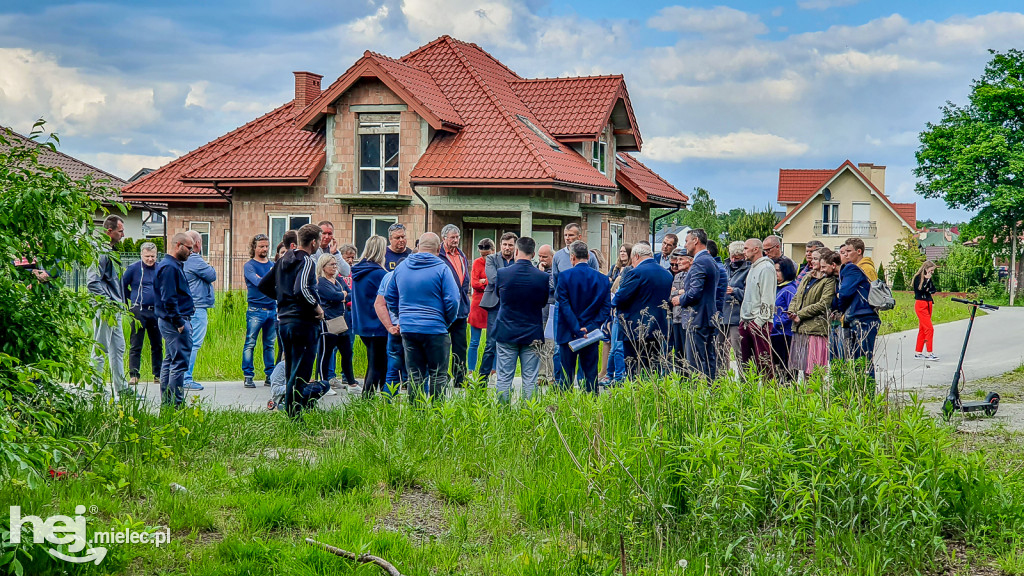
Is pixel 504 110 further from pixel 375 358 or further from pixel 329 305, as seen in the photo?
pixel 375 358

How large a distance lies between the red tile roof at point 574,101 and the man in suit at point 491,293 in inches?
627

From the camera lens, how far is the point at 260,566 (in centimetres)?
485

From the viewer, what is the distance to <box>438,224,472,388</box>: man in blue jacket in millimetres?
11156

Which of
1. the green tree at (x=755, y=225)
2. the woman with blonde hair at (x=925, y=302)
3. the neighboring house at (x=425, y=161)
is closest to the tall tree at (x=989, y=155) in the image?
the green tree at (x=755, y=225)

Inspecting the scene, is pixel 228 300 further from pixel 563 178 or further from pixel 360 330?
pixel 563 178

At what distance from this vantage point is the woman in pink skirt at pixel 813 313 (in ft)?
32.4

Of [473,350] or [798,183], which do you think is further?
[798,183]

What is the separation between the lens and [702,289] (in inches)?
412

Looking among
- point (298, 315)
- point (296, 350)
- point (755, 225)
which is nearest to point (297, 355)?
point (296, 350)

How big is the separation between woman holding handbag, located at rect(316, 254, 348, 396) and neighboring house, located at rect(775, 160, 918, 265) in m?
52.2

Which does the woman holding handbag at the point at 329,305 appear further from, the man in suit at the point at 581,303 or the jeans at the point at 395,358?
the man in suit at the point at 581,303

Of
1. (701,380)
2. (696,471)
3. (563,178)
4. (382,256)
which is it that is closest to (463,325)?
(382,256)

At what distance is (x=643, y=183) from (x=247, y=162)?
14099 millimetres

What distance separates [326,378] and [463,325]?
186 cm
